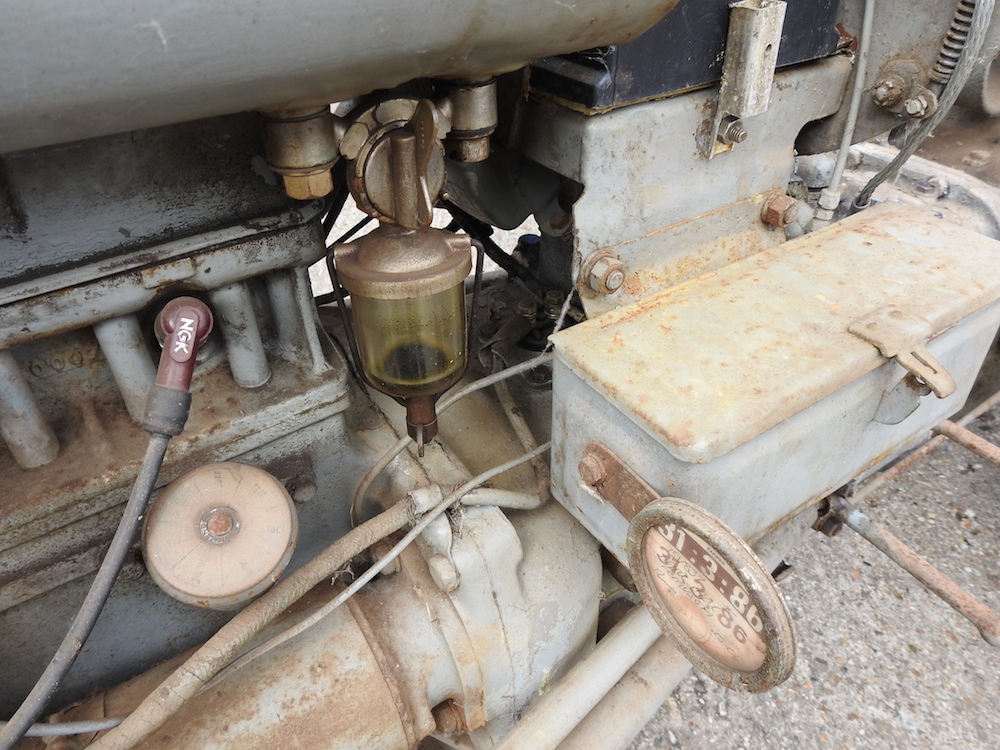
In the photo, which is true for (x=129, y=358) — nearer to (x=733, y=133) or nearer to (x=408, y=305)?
(x=408, y=305)

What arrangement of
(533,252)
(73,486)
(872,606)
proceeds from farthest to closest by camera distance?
(872,606) < (533,252) < (73,486)

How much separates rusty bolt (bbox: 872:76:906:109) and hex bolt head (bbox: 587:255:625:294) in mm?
473

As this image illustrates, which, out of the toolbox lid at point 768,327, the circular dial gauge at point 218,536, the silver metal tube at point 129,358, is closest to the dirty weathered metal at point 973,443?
the toolbox lid at point 768,327

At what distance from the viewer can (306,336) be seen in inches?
33.1

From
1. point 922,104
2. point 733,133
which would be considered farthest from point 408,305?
point 922,104

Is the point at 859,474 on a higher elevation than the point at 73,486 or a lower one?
lower

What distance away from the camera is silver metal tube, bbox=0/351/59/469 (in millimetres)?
687

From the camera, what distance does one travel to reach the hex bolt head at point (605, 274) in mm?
869

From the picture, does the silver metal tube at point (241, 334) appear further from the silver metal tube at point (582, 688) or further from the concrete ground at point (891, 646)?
the concrete ground at point (891, 646)

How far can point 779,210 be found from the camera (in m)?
1.00

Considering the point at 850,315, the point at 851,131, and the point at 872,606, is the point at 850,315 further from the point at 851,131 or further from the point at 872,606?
the point at 872,606

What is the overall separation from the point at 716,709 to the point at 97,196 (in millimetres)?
1197

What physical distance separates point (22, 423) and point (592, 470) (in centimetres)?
57

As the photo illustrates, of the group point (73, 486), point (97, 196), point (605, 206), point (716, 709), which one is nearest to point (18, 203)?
point (97, 196)
